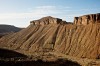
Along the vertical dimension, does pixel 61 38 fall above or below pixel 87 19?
below

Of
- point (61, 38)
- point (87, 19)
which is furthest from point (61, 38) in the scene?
point (87, 19)

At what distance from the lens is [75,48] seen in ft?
252

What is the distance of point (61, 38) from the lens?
294 feet

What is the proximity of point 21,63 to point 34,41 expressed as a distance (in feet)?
182

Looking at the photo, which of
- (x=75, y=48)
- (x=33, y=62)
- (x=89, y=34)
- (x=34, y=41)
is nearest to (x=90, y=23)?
(x=89, y=34)

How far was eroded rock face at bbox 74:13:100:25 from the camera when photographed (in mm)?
81125

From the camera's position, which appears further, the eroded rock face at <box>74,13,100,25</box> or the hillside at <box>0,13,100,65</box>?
the eroded rock face at <box>74,13,100,25</box>

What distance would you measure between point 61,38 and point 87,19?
13.1 metres

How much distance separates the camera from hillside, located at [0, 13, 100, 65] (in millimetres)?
73562

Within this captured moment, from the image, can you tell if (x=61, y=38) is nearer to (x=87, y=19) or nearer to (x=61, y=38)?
(x=61, y=38)

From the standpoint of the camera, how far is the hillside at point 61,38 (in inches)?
2896

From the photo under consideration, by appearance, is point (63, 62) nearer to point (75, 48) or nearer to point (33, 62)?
point (33, 62)

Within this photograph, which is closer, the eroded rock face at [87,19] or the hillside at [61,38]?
the hillside at [61,38]

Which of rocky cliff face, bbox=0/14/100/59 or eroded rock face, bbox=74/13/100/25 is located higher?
eroded rock face, bbox=74/13/100/25
